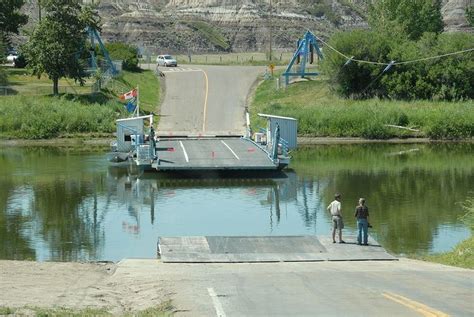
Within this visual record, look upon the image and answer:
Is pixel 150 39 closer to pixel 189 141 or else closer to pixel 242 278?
pixel 189 141

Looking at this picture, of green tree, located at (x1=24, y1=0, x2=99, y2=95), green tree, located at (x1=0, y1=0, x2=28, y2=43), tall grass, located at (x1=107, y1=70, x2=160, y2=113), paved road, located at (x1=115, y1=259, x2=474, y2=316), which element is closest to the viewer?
paved road, located at (x1=115, y1=259, x2=474, y2=316)

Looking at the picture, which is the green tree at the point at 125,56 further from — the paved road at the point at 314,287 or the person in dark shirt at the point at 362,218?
the paved road at the point at 314,287

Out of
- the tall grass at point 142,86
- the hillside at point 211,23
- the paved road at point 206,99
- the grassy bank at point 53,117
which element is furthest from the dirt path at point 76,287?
the hillside at point 211,23

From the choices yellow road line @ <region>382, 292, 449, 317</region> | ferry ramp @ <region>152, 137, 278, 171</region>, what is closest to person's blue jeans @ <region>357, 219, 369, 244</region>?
yellow road line @ <region>382, 292, 449, 317</region>

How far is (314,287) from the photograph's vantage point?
23.2 meters

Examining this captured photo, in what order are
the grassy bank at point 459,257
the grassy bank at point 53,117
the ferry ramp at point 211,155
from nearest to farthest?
the grassy bank at point 459,257 → the ferry ramp at point 211,155 → the grassy bank at point 53,117

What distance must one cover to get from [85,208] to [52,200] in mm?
2544

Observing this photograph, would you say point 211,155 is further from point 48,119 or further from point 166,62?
point 166,62

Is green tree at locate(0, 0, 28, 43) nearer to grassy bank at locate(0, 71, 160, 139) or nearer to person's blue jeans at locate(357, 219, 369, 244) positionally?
grassy bank at locate(0, 71, 160, 139)

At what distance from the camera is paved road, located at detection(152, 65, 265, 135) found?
72.6 metres

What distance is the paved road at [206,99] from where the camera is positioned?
72562 mm

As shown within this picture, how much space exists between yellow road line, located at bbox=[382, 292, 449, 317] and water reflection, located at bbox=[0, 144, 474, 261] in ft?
37.9

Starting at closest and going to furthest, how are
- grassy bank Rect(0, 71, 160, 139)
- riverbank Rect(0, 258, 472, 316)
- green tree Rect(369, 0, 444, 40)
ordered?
riverbank Rect(0, 258, 472, 316) < grassy bank Rect(0, 71, 160, 139) < green tree Rect(369, 0, 444, 40)

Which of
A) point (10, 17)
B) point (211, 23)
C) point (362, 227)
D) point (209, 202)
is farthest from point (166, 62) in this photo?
point (362, 227)
